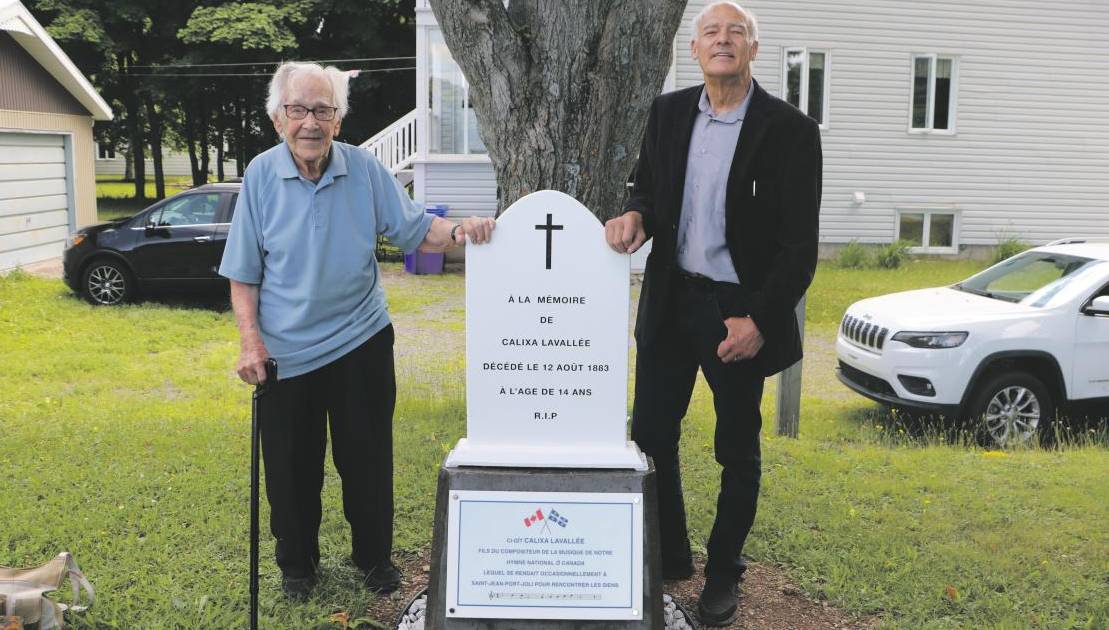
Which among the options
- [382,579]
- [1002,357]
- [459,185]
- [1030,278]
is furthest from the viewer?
[459,185]

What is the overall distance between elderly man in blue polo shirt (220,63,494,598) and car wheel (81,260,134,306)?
1040cm

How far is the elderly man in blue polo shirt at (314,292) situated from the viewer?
351cm

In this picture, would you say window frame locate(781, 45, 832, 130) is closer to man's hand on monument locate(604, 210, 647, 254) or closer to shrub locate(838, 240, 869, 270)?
shrub locate(838, 240, 869, 270)

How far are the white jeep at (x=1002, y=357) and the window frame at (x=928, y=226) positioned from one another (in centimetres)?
1196

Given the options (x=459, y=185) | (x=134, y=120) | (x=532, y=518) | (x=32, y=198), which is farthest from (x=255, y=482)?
(x=134, y=120)

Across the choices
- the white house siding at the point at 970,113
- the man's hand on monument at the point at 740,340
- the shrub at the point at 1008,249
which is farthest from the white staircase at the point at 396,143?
the man's hand on monument at the point at 740,340

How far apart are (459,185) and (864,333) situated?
11334 mm

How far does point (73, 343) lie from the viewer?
1041 centimetres

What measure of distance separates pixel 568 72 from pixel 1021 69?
59.0ft

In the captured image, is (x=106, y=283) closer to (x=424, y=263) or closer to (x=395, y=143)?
(x=424, y=263)

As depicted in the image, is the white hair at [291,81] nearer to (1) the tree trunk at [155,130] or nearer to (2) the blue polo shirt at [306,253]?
(2) the blue polo shirt at [306,253]

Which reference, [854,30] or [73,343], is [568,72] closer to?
[73,343]

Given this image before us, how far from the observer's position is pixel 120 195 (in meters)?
38.0

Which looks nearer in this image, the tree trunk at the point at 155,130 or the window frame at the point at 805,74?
the window frame at the point at 805,74
